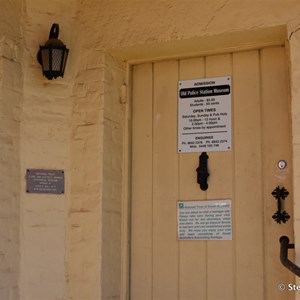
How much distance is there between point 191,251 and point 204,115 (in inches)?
31.4

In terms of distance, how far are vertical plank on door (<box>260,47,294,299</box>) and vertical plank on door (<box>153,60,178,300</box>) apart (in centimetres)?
54

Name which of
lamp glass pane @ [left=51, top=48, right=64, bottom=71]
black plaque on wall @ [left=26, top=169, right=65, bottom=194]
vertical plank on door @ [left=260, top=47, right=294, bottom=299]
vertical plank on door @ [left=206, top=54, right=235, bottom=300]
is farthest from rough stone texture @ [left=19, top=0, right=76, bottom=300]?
vertical plank on door @ [left=260, top=47, right=294, bottom=299]

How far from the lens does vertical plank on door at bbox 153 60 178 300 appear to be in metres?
3.89

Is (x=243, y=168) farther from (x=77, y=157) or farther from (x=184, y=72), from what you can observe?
(x=77, y=157)

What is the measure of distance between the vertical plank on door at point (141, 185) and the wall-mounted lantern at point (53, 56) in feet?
1.64

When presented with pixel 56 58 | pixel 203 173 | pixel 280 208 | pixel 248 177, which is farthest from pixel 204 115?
pixel 56 58

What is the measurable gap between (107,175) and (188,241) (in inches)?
24.0

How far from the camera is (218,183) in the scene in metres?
3.85

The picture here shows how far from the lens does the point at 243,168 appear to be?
150 inches

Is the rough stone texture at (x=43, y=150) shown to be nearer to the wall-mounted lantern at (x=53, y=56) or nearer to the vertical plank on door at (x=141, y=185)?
the wall-mounted lantern at (x=53, y=56)

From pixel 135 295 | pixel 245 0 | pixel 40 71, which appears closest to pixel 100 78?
pixel 40 71

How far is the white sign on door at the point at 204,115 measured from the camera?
3879 millimetres

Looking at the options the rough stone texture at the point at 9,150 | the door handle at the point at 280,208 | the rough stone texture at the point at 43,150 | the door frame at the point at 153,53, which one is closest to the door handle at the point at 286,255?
the door handle at the point at 280,208

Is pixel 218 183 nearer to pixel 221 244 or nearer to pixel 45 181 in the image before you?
pixel 221 244
